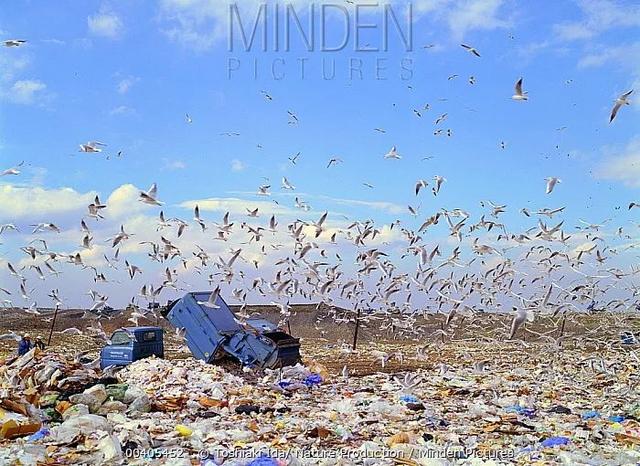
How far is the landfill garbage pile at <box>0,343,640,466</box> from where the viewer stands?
548cm

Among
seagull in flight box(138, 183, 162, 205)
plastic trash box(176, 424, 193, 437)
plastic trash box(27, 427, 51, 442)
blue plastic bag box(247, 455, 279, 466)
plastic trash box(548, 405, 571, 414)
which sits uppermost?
seagull in flight box(138, 183, 162, 205)

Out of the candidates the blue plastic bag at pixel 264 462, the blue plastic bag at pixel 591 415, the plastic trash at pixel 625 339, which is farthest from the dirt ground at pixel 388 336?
the blue plastic bag at pixel 264 462

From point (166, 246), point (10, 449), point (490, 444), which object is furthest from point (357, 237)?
point (10, 449)

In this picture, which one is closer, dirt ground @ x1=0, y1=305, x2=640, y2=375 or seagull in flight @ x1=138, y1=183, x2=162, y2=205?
seagull in flight @ x1=138, y1=183, x2=162, y2=205

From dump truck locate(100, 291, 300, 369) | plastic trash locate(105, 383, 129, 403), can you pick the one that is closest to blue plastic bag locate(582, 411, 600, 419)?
dump truck locate(100, 291, 300, 369)

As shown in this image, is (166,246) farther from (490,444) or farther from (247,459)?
(490,444)

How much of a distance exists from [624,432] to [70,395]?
20.7ft

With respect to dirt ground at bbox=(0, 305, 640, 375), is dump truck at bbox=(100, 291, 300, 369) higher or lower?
higher

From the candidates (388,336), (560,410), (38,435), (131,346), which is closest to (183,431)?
(38,435)

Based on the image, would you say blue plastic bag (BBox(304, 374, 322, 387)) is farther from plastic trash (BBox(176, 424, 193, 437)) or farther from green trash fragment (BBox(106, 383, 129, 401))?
plastic trash (BBox(176, 424, 193, 437))

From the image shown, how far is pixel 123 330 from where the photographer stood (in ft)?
34.2

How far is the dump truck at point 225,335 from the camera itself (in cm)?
963

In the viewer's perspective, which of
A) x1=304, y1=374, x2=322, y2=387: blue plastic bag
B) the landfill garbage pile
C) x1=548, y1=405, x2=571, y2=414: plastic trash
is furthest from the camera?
x1=304, y1=374, x2=322, y2=387: blue plastic bag

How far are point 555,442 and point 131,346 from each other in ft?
22.3
